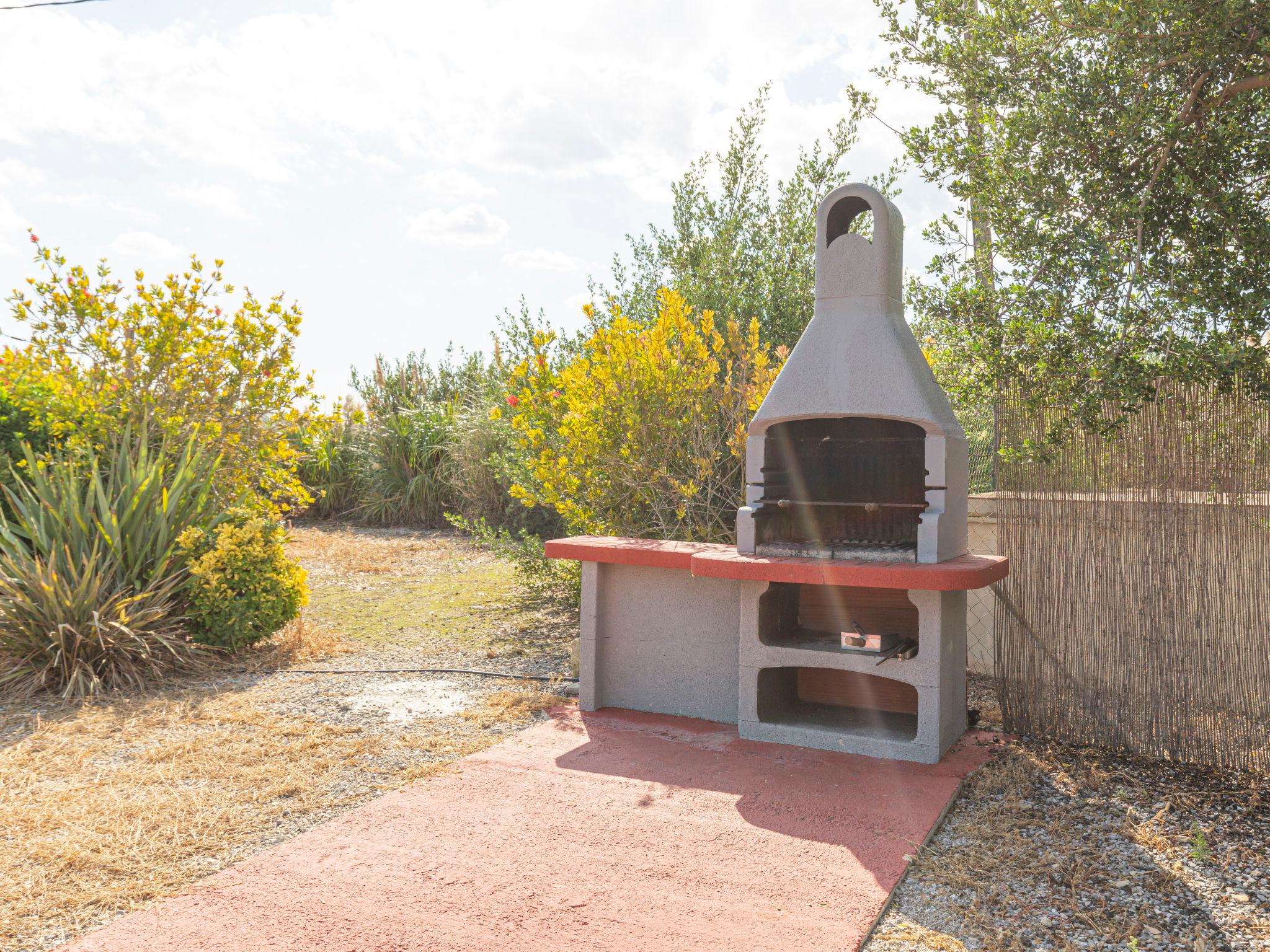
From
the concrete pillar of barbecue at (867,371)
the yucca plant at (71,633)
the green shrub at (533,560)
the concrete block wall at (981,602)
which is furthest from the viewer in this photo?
the green shrub at (533,560)

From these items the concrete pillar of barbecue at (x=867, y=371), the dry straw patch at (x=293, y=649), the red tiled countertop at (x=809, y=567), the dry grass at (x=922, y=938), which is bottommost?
the dry grass at (x=922, y=938)

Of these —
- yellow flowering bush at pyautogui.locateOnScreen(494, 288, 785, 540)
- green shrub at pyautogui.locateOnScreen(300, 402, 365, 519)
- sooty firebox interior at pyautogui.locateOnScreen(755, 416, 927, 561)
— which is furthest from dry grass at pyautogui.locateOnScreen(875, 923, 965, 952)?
green shrub at pyautogui.locateOnScreen(300, 402, 365, 519)

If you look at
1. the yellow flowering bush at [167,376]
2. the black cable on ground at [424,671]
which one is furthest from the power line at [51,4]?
the black cable on ground at [424,671]

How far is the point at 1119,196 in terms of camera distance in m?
3.62

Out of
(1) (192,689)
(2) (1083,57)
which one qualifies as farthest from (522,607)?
(2) (1083,57)

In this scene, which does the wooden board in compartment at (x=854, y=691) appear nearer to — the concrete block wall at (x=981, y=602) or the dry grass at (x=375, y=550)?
the concrete block wall at (x=981, y=602)

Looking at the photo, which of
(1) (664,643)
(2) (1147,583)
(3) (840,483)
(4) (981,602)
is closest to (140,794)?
(1) (664,643)

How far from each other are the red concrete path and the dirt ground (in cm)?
20

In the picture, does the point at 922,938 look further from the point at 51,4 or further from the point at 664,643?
the point at 51,4

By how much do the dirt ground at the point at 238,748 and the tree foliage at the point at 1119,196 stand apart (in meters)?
3.08

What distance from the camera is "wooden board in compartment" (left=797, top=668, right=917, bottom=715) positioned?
4633mm

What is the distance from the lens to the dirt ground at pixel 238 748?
279 cm

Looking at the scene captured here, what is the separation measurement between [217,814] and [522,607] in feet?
14.2

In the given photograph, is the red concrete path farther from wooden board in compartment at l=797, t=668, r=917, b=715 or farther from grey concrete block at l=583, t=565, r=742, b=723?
wooden board in compartment at l=797, t=668, r=917, b=715
